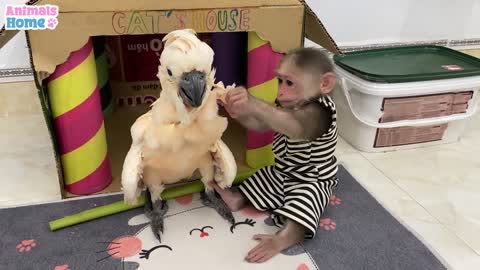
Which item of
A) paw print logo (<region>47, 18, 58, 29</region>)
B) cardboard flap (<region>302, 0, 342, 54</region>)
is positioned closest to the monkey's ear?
cardboard flap (<region>302, 0, 342, 54</region>)

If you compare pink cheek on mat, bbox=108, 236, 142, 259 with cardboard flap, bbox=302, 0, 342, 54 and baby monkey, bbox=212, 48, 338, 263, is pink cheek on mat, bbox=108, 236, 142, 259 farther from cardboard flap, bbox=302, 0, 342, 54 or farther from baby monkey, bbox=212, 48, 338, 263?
cardboard flap, bbox=302, 0, 342, 54

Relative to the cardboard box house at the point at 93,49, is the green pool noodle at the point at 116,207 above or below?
below

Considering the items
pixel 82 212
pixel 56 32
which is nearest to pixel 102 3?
pixel 56 32

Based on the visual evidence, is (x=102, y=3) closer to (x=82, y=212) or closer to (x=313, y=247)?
(x=82, y=212)

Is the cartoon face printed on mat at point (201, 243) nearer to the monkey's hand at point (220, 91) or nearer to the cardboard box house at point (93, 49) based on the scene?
the cardboard box house at point (93, 49)

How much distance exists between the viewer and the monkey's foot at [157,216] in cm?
78

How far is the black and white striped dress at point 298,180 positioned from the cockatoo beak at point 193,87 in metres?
0.22

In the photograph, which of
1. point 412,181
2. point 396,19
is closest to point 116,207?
point 412,181

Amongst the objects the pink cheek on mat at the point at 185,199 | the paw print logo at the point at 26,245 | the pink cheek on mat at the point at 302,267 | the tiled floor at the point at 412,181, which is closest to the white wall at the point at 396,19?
the tiled floor at the point at 412,181

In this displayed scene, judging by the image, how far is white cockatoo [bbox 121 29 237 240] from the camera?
668 millimetres

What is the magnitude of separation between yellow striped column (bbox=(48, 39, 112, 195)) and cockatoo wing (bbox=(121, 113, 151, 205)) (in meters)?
0.13

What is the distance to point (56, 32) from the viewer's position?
738mm

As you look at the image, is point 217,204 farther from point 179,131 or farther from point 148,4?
point 148,4

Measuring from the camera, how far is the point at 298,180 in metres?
0.83
